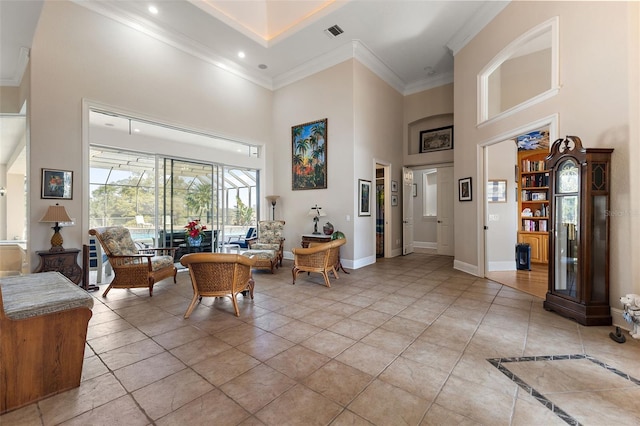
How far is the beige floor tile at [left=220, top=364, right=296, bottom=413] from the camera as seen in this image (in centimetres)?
192

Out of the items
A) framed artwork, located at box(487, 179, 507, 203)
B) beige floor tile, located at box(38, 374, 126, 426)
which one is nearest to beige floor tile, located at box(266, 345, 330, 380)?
beige floor tile, located at box(38, 374, 126, 426)

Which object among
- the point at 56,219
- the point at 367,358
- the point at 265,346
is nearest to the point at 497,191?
the point at 367,358

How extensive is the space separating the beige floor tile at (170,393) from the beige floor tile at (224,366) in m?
0.07

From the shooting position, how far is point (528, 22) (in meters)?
4.28

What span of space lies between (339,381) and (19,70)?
837 centimetres

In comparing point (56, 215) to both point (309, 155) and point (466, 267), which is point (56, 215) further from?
point (466, 267)

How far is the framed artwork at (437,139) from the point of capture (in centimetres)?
789

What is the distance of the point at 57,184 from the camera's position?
4.48 metres

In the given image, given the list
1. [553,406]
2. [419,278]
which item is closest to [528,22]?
[419,278]

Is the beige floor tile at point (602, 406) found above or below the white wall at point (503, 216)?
below

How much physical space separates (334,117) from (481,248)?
4397 mm

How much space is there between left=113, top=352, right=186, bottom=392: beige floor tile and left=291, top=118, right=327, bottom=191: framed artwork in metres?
5.08

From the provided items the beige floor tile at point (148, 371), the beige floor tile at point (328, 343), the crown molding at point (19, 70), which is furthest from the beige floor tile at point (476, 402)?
the crown molding at point (19, 70)

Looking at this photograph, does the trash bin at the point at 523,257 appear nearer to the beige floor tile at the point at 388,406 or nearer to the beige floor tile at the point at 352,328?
the beige floor tile at the point at 352,328
